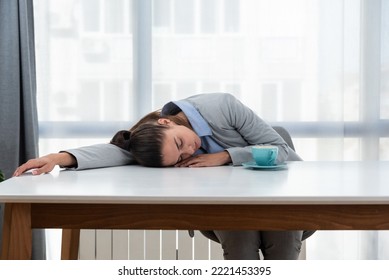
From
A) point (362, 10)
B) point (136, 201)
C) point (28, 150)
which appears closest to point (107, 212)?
point (136, 201)

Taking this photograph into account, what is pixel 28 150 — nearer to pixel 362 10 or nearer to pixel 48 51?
pixel 48 51

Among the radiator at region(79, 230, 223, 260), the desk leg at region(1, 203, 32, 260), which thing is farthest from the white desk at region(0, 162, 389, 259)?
the radiator at region(79, 230, 223, 260)

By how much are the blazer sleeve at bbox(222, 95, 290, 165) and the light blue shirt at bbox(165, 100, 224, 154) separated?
71 millimetres

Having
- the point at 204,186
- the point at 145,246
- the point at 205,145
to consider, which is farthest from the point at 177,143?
the point at 145,246

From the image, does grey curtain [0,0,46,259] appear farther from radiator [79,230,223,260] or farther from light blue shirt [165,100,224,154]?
light blue shirt [165,100,224,154]

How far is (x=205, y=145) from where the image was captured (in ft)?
6.05

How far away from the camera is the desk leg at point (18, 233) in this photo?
1223 mm

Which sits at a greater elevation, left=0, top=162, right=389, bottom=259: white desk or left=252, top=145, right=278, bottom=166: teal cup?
left=252, top=145, right=278, bottom=166: teal cup

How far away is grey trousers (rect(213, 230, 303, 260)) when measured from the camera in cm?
179

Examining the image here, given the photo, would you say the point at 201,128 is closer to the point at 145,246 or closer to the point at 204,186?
the point at 204,186

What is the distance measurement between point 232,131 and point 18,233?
0.85 meters

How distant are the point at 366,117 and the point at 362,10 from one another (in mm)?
524

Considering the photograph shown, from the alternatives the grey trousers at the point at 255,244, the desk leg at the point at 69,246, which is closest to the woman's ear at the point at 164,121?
the grey trousers at the point at 255,244

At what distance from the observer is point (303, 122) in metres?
2.71
